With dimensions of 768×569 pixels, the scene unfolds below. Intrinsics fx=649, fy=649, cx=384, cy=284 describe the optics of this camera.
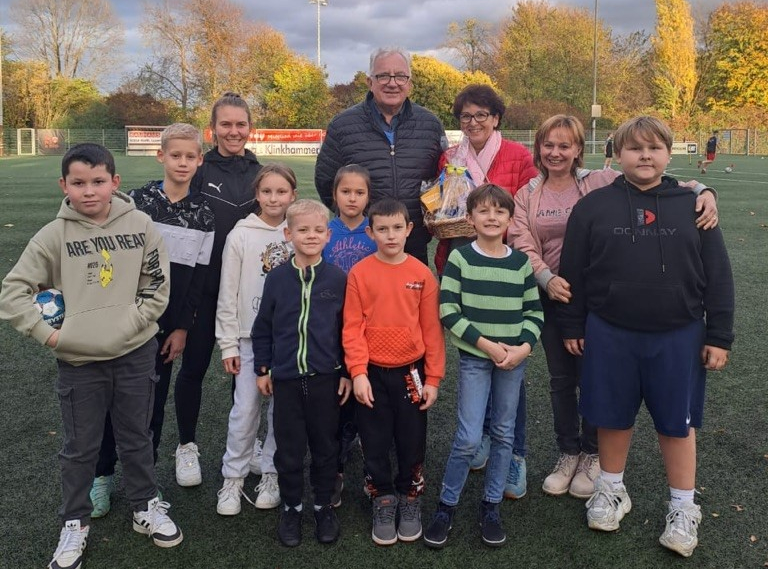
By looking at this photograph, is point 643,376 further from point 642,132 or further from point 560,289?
point 642,132

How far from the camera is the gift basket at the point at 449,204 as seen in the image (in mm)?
3373

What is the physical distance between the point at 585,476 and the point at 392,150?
2.11 metres

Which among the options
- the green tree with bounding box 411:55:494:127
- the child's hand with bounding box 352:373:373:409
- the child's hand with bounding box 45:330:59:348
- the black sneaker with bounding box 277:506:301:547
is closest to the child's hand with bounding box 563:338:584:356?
the child's hand with bounding box 352:373:373:409

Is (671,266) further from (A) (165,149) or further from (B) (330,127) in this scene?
(A) (165,149)

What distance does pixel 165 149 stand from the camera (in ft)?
10.9

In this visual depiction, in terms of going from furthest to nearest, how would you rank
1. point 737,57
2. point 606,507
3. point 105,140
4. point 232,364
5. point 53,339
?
1. point 737,57
2. point 105,140
3. point 232,364
4. point 606,507
5. point 53,339

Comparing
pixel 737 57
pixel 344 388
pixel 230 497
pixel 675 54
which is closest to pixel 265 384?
pixel 344 388

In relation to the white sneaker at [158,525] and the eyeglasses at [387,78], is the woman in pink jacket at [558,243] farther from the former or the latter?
the white sneaker at [158,525]

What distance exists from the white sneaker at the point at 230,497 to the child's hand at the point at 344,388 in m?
0.80

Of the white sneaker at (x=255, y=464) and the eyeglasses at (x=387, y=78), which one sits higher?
the eyeglasses at (x=387, y=78)

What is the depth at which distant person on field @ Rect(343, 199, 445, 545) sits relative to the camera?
298cm

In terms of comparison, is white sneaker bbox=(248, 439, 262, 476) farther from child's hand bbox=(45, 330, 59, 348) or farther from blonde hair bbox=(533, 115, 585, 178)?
blonde hair bbox=(533, 115, 585, 178)

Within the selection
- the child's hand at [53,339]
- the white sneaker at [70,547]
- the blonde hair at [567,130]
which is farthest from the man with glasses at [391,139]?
the white sneaker at [70,547]

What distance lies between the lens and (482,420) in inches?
120
